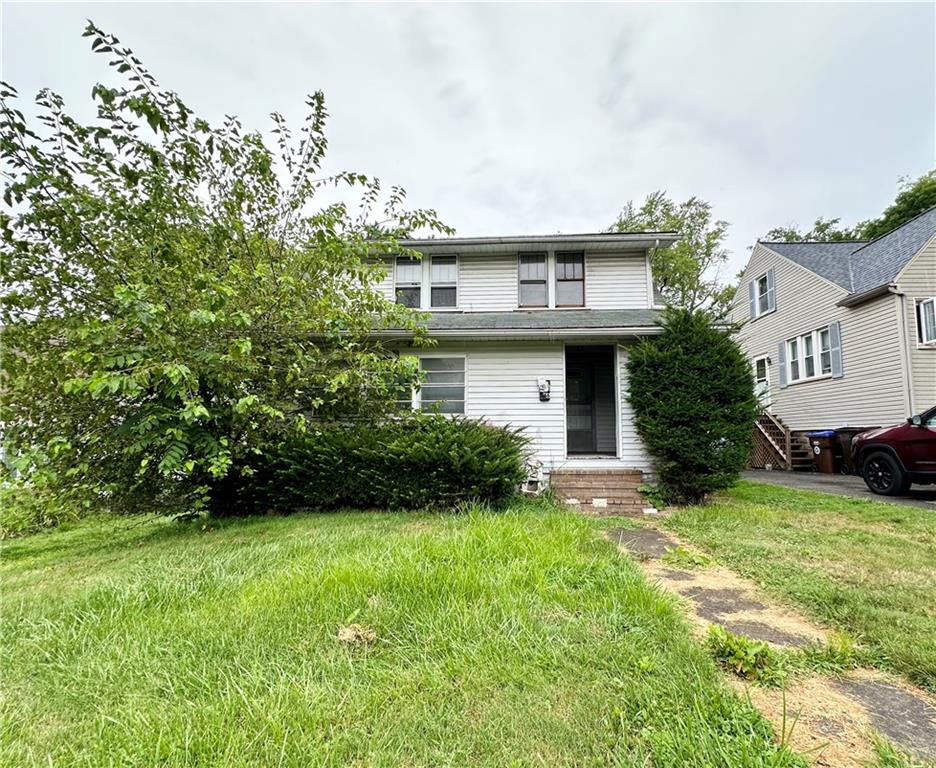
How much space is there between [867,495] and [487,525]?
824cm

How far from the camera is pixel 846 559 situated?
4.16 m

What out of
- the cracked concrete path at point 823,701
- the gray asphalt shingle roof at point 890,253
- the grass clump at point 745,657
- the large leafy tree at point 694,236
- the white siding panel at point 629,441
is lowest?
the cracked concrete path at point 823,701

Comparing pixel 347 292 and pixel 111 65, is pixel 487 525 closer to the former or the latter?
pixel 347 292

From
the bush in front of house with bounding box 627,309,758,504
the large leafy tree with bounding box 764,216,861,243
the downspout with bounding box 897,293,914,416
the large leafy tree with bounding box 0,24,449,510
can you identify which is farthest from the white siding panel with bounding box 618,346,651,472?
the large leafy tree with bounding box 764,216,861,243

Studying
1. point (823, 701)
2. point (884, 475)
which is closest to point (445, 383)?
point (823, 701)

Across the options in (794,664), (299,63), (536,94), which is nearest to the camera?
(794,664)

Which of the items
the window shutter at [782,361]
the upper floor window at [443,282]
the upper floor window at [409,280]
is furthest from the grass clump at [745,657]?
the window shutter at [782,361]

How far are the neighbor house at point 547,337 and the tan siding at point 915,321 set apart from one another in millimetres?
6527

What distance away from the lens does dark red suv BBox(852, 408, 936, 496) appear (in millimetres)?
7293

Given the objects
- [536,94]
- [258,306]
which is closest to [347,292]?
[258,306]

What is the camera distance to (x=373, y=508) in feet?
22.2

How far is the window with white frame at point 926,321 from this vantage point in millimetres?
10102

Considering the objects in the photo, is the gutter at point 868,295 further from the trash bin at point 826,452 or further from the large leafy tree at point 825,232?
the large leafy tree at point 825,232

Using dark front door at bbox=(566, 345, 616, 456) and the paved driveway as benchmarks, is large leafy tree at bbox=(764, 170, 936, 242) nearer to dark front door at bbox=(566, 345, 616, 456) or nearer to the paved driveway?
the paved driveway
